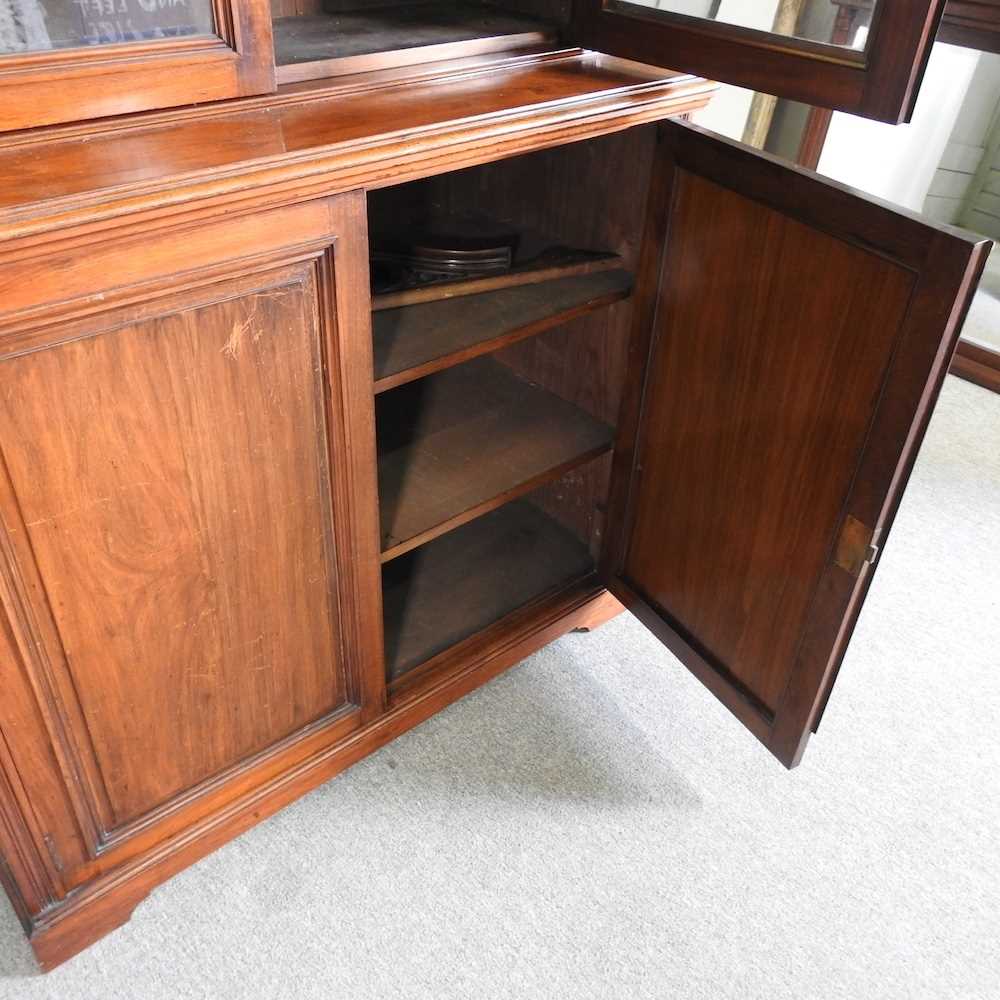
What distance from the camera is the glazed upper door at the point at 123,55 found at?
0.69m

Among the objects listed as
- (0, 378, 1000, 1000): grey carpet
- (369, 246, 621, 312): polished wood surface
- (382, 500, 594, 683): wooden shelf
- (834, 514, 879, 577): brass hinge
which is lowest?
(0, 378, 1000, 1000): grey carpet

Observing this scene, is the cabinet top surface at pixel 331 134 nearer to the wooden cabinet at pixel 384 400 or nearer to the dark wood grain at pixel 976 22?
the wooden cabinet at pixel 384 400

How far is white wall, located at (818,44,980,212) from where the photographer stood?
217cm

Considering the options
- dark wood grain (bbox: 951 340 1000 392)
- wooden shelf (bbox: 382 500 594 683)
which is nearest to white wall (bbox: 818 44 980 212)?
dark wood grain (bbox: 951 340 1000 392)

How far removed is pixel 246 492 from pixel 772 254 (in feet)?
1.91

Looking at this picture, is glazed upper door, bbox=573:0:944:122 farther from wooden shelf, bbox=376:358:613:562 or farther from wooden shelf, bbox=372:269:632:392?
wooden shelf, bbox=376:358:613:562

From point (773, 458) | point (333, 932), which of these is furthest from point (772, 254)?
point (333, 932)

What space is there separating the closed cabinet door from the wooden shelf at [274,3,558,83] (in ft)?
0.71

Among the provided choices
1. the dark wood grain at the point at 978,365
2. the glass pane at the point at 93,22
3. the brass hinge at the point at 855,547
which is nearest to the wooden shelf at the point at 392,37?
the glass pane at the point at 93,22

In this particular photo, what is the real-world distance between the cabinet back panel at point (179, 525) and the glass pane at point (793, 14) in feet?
1.67

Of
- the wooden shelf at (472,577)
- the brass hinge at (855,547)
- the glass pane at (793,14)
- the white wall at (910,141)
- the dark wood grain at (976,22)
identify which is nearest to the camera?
the glass pane at (793,14)

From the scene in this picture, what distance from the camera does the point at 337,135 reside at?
0.76 metres

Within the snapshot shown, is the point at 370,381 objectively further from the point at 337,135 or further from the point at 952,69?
the point at 952,69

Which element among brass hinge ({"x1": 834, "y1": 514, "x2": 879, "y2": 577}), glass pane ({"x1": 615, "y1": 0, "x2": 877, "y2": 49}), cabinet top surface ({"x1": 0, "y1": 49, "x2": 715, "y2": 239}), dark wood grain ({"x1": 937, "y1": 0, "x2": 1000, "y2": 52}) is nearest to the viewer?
cabinet top surface ({"x1": 0, "y1": 49, "x2": 715, "y2": 239})
